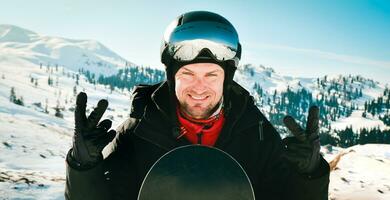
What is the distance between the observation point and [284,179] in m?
3.55

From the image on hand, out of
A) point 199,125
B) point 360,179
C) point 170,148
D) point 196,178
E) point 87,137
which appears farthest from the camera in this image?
point 360,179

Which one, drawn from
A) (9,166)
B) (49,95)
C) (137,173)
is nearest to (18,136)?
(9,166)

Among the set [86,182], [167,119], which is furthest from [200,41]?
[86,182]

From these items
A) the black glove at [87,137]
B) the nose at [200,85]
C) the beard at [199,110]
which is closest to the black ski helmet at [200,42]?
the nose at [200,85]

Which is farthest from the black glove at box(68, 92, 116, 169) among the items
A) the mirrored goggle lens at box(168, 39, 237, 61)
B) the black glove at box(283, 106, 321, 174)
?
the black glove at box(283, 106, 321, 174)

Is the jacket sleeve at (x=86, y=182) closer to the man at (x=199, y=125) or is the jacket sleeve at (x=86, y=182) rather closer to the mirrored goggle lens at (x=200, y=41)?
the man at (x=199, y=125)

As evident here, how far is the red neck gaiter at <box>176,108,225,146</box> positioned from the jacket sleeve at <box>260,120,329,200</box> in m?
0.54

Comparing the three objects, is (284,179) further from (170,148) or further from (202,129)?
(170,148)

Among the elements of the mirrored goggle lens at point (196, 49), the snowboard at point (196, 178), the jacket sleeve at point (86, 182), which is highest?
the mirrored goggle lens at point (196, 49)

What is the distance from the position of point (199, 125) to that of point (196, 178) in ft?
4.17

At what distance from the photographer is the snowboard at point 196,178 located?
8.24ft

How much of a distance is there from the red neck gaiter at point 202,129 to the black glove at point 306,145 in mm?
854

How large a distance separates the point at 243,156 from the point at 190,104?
793mm

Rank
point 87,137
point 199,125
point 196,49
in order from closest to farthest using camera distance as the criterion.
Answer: point 87,137, point 196,49, point 199,125
